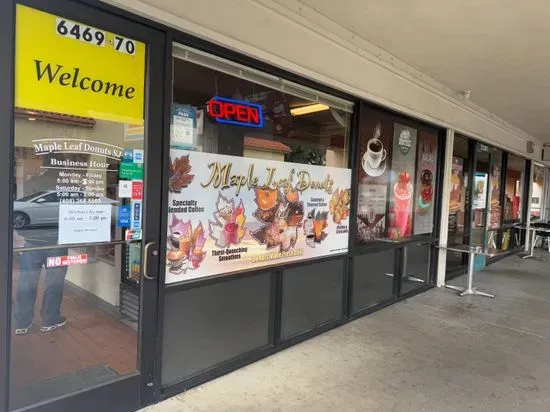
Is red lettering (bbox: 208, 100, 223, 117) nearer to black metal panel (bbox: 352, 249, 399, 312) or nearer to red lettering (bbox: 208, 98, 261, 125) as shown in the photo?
red lettering (bbox: 208, 98, 261, 125)

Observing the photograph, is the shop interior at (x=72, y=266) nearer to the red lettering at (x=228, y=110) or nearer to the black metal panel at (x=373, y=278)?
the red lettering at (x=228, y=110)

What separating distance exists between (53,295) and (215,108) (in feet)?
5.15

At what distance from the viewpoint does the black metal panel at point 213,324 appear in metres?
2.67

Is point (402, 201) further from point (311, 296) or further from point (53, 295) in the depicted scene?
point (53, 295)

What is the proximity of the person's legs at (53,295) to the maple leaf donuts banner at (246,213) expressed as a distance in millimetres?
625

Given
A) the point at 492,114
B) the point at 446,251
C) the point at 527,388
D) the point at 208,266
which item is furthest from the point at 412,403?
the point at 492,114

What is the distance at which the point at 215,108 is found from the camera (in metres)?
2.87

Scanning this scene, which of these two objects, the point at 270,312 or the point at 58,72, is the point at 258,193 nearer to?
the point at 270,312

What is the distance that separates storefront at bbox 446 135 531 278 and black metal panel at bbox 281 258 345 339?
10.1 feet

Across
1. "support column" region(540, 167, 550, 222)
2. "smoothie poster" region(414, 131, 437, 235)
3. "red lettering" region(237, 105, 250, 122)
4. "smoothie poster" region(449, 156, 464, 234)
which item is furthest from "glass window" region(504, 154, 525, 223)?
"red lettering" region(237, 105, 250, 122)

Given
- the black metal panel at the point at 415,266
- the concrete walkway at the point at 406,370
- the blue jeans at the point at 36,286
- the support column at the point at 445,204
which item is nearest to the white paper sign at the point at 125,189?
the blue jeans at the point at 36,286

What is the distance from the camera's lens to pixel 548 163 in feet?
35.4

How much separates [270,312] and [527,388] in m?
1.98

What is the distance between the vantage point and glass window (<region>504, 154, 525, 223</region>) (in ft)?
29.1
